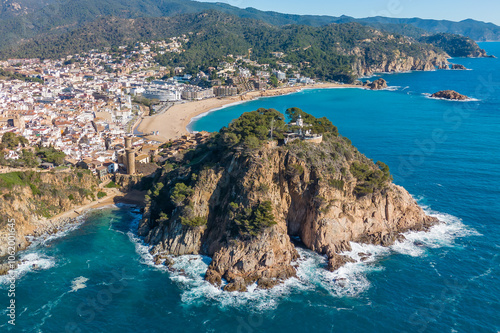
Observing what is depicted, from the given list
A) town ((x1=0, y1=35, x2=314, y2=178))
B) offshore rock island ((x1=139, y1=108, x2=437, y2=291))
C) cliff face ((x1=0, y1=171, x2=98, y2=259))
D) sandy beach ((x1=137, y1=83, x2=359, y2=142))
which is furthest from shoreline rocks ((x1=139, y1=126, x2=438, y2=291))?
sandy beach ((x1=137, y1=83, x2=359, y2=142))

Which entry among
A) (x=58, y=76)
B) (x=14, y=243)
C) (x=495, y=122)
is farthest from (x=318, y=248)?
(x=58, y=76)

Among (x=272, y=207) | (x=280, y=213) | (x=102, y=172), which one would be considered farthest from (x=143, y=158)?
(x=272, y=207)

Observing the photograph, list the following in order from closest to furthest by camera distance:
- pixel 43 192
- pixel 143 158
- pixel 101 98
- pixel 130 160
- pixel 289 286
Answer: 1. pixel 289 286
2. pixel 43 192
3. pixel 130 160
4. pixel 143 158
5. pixel 101 98

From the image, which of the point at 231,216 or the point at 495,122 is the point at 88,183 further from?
the point at 495,122

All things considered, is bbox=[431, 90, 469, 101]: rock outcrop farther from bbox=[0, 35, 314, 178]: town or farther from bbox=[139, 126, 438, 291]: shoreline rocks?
bbox=[139, 126, 438, 291]: shoreline rocks

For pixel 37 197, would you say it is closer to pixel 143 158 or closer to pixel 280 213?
pixel 143 158

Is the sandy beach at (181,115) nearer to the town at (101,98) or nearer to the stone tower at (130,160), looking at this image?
the town at (101,98)
